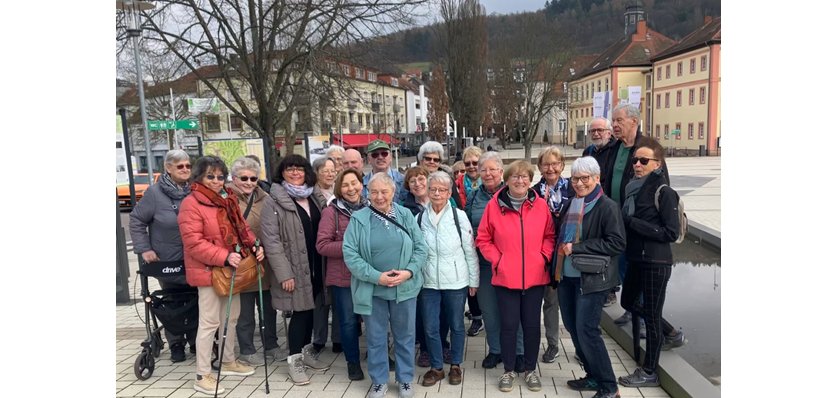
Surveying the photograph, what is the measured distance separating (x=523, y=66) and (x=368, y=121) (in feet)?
92.6

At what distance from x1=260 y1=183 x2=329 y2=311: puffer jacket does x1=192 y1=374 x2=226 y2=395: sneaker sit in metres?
0.80

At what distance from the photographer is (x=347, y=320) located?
4.29m

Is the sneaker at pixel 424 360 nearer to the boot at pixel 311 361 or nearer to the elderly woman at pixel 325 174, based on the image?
the boot at pixel 311 361

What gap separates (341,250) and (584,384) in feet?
7.05

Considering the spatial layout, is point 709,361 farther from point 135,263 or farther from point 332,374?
point 135,263

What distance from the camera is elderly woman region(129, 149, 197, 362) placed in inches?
178

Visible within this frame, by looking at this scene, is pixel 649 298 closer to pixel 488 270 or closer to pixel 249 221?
pixel 488 270

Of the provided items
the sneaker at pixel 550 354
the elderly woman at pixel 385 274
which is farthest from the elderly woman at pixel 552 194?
the elderly woman at pixel 385 274

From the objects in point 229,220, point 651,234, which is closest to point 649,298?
point 651,234

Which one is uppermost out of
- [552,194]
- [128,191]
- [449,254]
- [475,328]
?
[552,194]

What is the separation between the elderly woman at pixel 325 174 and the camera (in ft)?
15.0

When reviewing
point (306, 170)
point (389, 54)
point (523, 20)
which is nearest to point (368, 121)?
point (523, 20)

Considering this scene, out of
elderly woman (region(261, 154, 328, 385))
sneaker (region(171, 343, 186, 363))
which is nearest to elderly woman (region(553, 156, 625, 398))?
elderly woman (region(261, 154, 328, 385))

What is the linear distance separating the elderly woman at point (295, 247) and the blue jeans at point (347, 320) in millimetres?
219
